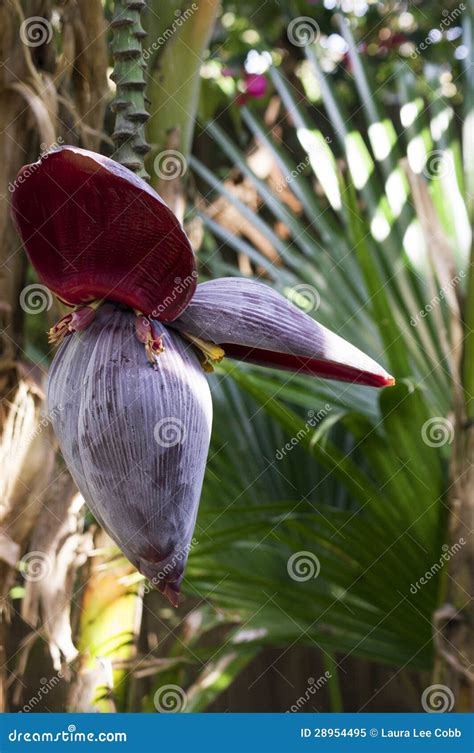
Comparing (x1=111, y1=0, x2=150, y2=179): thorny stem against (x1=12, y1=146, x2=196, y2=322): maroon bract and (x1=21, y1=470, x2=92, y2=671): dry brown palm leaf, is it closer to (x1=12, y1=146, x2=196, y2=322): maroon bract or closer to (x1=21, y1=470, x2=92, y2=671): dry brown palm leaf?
(x1=12, y1=146, x2=196, y2=322): maroon bract

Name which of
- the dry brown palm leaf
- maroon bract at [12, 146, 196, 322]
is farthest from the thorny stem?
the dry brown palm leaf

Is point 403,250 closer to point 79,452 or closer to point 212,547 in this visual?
point 212,547

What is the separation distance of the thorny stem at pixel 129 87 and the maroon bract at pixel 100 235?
21mm

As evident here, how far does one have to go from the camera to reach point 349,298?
1076mm

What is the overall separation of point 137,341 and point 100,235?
0.03 m

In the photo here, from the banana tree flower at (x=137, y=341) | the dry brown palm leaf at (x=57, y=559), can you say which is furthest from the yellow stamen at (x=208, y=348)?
the dry brown palm leaf at (x=57, y=559)

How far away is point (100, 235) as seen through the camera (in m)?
0.23

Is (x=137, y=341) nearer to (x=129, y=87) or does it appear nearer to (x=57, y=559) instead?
(x=129, y=87)


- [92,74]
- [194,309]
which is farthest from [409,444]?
[194,309]

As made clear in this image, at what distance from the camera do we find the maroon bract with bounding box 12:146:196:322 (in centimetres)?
22

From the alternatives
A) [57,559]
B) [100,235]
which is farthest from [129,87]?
[57,559]

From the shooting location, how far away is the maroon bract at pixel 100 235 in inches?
8.8

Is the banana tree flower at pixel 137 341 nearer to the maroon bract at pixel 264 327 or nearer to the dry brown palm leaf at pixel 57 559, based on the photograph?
the maroon bract at pixel 264 327
